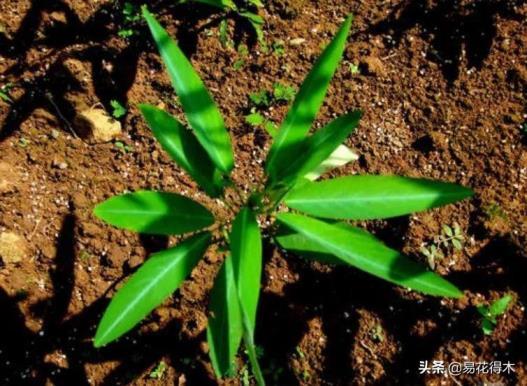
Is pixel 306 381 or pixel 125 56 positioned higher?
pixel 125 56

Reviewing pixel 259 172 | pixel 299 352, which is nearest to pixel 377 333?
pixel 299 352

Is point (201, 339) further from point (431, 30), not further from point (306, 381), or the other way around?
point (431, 30)

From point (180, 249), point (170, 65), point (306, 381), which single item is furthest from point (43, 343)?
point (170, 65)

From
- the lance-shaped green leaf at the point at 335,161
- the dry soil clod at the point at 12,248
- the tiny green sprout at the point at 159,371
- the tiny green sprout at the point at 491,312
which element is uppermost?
the lance-shaped green leaf at the point at 335,161

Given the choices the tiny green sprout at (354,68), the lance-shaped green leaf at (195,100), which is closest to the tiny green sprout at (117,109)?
the lance-shaped green leaf at (195,100)

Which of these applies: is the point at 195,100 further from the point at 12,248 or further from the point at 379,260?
the point at 12,248

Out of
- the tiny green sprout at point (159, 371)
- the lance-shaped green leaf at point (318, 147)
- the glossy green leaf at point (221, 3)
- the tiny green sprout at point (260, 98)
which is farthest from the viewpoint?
the tiny green sprout at point (260, 98)

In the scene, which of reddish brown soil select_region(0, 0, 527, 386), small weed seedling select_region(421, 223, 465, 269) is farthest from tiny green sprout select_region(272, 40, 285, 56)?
small weed seedling select_region(421, 223, 465, 269)

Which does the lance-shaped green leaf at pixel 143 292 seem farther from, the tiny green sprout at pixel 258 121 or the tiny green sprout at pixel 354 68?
the tiny green sprout at pixel 354 68
